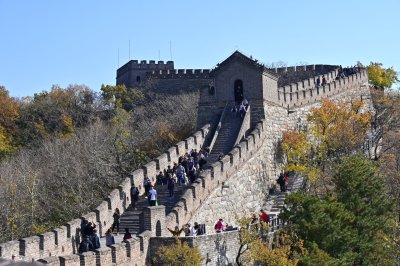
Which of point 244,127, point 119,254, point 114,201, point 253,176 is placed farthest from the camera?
point 244,127

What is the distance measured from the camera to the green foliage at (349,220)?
22953mm

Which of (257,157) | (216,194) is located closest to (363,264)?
(216,194)

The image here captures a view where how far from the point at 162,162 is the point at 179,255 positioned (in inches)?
319

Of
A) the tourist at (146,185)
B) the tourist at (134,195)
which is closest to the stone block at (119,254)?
the tourist at (134,195)

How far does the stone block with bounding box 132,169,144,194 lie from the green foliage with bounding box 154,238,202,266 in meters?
5.69

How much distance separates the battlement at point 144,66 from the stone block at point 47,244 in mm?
44568

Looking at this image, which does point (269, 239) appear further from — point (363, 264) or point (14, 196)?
point (14, 196)

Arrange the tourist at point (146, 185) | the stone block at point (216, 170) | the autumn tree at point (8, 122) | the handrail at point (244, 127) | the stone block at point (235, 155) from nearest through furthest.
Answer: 1. the tourist at point (146, 185)
2. the stone block at point (216, 170)
3. the stone block at point (235, 155)
4. the handrail at point (244, 127)
5. the autumn tree at point (8, 122)

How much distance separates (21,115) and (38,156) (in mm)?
13342

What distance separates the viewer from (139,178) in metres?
26.8

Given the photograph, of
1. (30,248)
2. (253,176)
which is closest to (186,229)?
(30,248)

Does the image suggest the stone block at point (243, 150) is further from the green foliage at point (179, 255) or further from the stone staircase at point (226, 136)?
the green foliage at point (179, 255)

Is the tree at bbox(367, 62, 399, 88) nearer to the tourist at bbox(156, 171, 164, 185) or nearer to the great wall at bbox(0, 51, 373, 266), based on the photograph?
the great wall at bbox(0, 51, 373, 266)

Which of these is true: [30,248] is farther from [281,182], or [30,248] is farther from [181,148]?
[281,182]
